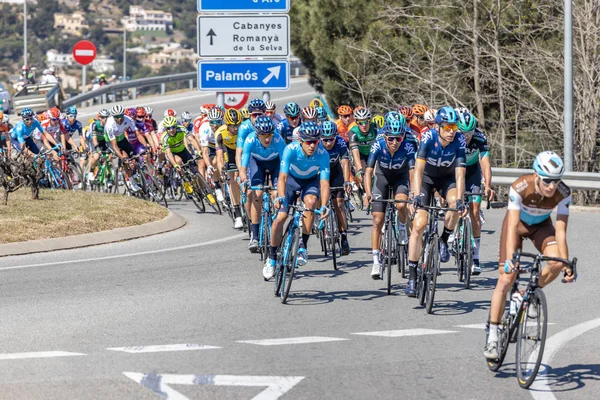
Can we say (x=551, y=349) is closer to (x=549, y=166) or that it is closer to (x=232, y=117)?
(x=549, y=166)

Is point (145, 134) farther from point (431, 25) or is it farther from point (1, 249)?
point (431, 25)

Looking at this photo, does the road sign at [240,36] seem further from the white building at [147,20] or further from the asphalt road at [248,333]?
the white building at [147,20]

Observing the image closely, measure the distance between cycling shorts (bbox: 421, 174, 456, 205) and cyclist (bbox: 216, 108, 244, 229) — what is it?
15.4 ft

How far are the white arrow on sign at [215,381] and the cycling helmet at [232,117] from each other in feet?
29.5

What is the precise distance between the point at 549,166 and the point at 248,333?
324 centimetres

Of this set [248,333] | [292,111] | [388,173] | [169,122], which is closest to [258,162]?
[388,173]

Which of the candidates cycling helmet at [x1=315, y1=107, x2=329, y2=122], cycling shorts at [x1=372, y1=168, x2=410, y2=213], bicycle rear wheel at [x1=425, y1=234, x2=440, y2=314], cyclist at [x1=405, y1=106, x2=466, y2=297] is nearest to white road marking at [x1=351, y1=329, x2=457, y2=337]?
bicycle rear wheel at [x1=425, y1=234, x2=440, y2=314]

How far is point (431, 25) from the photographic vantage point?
32.3m

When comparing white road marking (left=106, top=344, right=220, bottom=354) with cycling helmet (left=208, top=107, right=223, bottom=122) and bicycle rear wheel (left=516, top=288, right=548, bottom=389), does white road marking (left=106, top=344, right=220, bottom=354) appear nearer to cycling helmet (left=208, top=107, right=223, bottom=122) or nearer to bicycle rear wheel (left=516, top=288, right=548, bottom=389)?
bicycle rear wheel (left=516, top=288, right=548, bottom=389)

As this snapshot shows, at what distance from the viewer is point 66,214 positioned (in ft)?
59.5

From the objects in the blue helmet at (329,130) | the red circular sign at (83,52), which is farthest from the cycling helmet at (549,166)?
the red circular sign at (83,52)

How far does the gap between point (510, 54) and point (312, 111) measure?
1548 centimetres

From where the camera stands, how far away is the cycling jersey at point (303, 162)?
12664 millimetres

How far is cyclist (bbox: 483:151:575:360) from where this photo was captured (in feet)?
27.4
